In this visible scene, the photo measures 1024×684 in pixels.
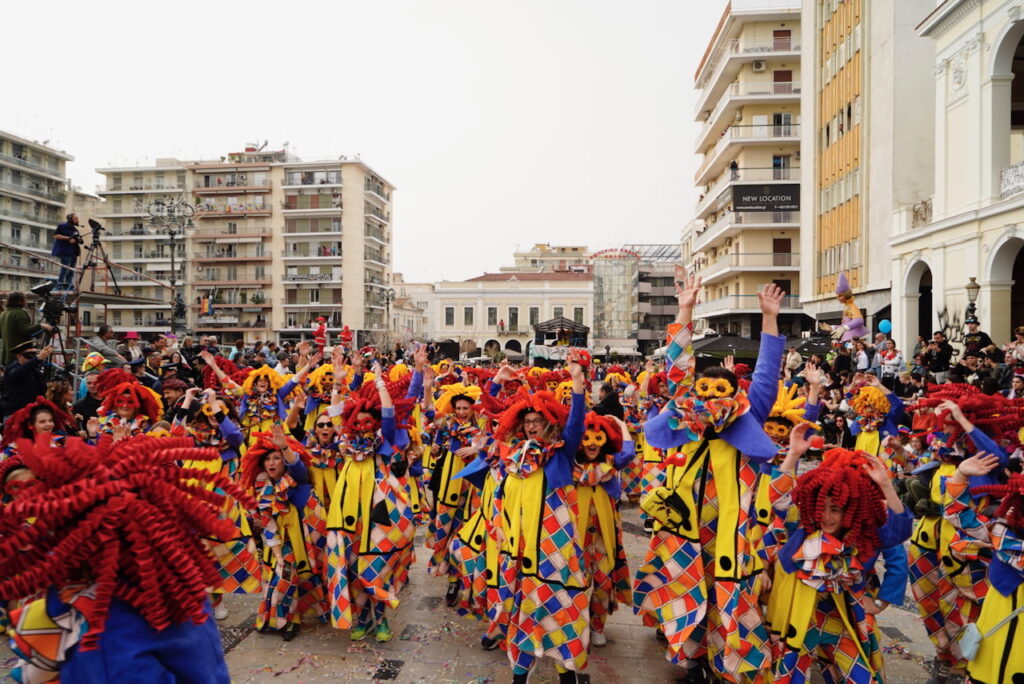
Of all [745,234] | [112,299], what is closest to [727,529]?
[112,299]

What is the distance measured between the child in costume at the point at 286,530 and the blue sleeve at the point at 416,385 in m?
0.97

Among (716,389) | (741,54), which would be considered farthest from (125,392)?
(741,54)

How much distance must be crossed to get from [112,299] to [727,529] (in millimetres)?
13621

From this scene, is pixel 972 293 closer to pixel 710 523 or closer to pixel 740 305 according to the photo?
pixel 710 523

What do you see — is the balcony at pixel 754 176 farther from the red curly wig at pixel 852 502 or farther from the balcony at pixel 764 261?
the red curly wig at pixel 852 502

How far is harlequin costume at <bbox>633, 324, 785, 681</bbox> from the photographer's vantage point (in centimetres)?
396

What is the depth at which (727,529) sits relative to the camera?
13.2ft

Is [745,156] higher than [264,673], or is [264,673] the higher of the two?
[745,156]

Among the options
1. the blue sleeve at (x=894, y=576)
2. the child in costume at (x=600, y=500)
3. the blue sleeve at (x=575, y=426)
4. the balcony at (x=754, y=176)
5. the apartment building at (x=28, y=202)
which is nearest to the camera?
the blue sleeve at (x=894, y=576)

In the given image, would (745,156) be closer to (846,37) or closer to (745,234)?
(745,234)

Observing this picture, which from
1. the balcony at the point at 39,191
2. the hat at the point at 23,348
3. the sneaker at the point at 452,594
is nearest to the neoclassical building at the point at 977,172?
the sneaker at the point at 452,594

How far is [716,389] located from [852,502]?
0.93 metres

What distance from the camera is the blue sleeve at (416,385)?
5.83 meters

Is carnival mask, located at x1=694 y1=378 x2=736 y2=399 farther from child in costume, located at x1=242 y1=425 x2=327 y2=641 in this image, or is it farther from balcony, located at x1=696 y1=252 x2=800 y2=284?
balcony, located at x1=696 y1=252 x2=800 y2=284
